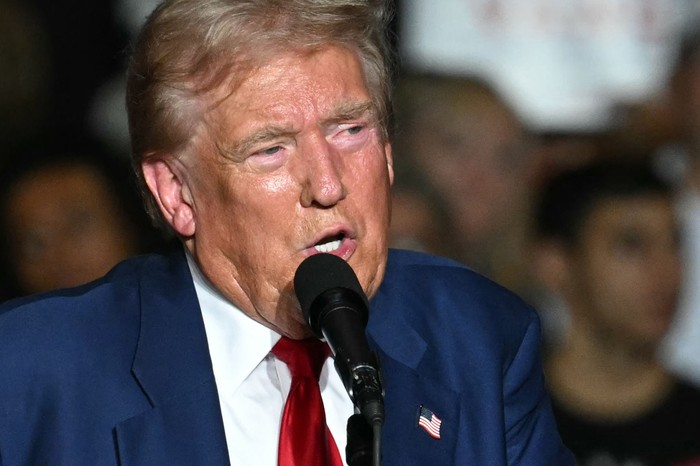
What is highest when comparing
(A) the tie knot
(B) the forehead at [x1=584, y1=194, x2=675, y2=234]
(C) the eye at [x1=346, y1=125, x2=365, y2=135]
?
(C) the eye at [x1=346, y1=125, x2=365, y2=135]

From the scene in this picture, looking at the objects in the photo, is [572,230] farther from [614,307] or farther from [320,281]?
[320,281]

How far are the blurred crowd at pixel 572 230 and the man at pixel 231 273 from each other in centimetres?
129

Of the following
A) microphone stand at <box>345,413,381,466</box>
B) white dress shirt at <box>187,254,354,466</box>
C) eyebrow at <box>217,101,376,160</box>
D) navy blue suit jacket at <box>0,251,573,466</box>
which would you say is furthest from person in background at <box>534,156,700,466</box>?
microphone stand at <box>345,413,381,466</box>

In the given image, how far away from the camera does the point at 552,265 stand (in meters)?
3.95

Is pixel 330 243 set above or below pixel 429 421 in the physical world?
above

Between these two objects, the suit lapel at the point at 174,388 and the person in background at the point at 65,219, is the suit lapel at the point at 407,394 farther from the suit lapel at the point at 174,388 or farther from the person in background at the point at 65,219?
the person in background at the point at 65,219

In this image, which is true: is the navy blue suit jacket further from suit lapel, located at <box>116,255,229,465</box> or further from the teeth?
the teeth

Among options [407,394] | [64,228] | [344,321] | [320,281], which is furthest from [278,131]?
[64,228]

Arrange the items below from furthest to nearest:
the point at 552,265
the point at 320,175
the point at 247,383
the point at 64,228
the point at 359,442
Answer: the point at 552,265, the point at 64,228, the point at 247,383, the point at 320,175, the point at 359,442

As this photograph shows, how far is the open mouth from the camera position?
7.55 feet

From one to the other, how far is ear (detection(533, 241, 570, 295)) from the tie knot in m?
1.55

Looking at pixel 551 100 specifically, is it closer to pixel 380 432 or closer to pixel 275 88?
pixel 275 88

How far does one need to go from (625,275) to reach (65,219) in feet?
5.22

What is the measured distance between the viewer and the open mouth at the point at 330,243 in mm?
→ 2303
